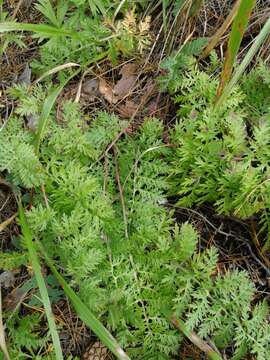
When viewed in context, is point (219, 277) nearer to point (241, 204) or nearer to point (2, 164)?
point (241, 204)

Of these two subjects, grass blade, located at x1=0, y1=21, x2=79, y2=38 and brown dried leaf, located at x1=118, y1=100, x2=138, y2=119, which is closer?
grass blade, located at x1=0, y1=21, x2=79, y2=38

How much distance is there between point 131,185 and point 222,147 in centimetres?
42

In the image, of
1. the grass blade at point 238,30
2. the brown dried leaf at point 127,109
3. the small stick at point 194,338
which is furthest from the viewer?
the brown dried leaf at point 127,109

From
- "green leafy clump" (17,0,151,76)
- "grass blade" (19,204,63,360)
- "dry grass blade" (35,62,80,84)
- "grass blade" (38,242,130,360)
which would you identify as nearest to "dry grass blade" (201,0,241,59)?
"green leafy clump" (17,0,151,76)

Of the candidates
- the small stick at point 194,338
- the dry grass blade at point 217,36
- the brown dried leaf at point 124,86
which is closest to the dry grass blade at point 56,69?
the brown dried leaf at point 124,86

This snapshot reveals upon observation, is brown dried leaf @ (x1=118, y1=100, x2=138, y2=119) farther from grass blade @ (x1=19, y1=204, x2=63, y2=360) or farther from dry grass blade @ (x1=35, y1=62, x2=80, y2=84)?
grass blade @ (x1=19, y1=204, x2=63, y2=360)

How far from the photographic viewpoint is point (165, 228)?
2.21 metres

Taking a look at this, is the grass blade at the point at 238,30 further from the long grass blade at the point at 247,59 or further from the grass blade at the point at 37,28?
the grass blade at the point at 37,28

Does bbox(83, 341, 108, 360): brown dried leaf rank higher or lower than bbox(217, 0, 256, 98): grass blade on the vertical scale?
lower

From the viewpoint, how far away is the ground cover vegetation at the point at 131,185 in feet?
6.92

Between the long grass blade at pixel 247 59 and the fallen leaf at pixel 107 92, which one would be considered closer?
the long grass blade at pixel 247 59

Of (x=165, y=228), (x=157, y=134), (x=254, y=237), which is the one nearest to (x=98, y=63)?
(x=157, y=134)

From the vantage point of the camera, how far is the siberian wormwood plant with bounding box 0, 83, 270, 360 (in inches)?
82.7

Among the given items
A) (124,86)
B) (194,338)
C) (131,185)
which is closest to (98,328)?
(194,338)
